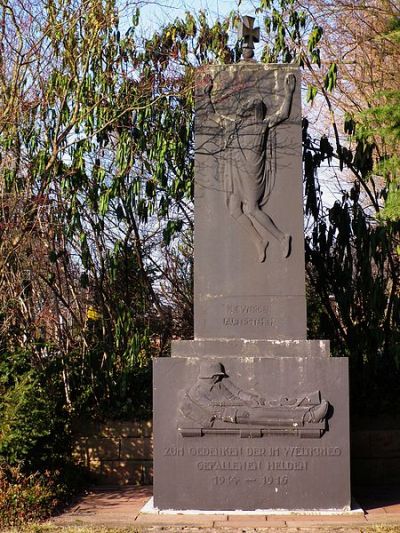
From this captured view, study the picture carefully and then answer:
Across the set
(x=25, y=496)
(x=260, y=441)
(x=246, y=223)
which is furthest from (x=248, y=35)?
(x=25, y=496)

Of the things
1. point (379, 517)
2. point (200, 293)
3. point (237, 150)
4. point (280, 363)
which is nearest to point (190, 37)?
point (237, 150)

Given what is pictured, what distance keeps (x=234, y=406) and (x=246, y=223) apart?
179cm

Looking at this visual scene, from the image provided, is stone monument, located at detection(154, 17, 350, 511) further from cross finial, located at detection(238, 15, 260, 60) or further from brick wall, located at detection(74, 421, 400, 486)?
brick wall, located at detection(74, 421, 400, 486)

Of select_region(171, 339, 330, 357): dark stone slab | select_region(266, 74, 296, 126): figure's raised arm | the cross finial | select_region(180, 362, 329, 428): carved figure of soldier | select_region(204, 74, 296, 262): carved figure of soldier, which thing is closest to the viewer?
select_region(180, 362, 329, 428): carved figure of soldier

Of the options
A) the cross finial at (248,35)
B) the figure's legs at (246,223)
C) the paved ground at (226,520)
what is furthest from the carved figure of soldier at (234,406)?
the cross finial at (248,35)

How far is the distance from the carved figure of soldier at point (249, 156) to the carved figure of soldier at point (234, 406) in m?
1.43

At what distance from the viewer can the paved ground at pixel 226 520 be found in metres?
6.91

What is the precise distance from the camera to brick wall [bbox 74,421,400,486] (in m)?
9.32

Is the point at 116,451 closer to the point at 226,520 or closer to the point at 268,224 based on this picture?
the point at 226,520

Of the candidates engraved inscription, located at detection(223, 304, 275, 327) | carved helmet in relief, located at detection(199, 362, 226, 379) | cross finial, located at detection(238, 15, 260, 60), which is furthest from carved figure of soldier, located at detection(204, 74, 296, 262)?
carved helmet in relief, located at detection(199, 362, 226, 379)

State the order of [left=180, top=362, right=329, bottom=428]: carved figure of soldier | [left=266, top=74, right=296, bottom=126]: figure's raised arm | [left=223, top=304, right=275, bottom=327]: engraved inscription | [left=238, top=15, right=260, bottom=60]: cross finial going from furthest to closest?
[left=238, top=15, right=260, bottom=60]: cross finial < [left=266, top=74, right=296, bottom=126]: figure's raised arm < [left=223, top=304, right=275, bottom=327]: engraved inscription < [left=180, top=362, right=329, bottom=428]: carved figure of soldier

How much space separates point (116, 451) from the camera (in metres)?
9.40

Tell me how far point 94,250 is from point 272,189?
293 centimetres

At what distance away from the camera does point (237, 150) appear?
7973mm
